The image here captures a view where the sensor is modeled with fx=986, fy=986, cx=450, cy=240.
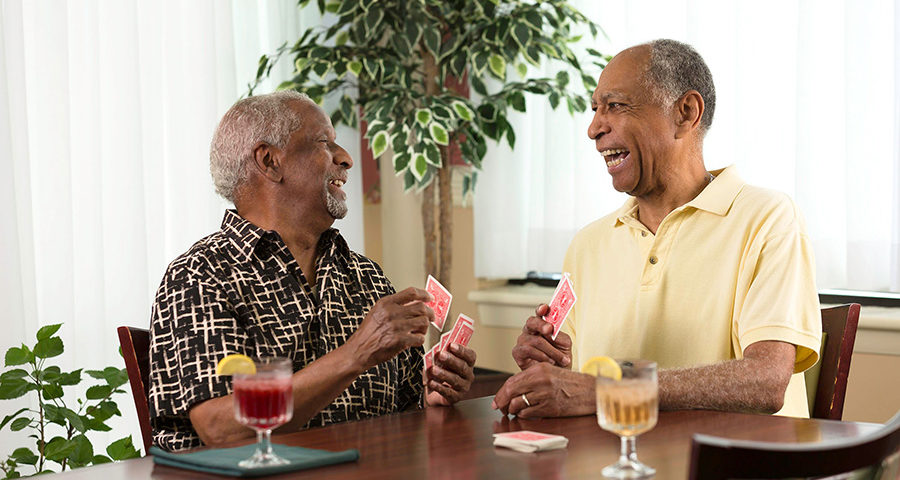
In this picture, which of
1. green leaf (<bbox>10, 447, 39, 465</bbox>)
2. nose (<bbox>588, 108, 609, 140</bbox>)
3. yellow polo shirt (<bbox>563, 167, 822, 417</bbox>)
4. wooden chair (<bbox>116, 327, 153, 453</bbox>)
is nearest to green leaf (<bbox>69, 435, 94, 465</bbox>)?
green leaf (<bbox>10, 447, 39, 465</bbox>)

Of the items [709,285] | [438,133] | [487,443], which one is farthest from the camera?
[438,133]

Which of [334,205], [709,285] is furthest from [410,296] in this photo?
[709,285]

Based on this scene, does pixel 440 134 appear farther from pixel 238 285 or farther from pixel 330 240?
pixel 238 285

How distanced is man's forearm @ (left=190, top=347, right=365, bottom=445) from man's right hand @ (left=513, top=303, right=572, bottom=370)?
376 mm

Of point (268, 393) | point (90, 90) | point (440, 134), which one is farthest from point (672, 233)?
point (90, 90)

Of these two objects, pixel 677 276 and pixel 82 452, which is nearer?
pixel 677 276

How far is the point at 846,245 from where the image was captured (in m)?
2.95

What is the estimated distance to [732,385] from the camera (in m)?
1.82

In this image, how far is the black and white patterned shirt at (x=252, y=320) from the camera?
1883mm

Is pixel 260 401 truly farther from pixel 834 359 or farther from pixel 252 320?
pixel 834 359

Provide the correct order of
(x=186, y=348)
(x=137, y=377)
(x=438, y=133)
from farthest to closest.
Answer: (x=438, y=133), (x=137, y=377), (x=186, y=348)

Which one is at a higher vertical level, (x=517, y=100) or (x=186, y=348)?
(x=517, y=100)

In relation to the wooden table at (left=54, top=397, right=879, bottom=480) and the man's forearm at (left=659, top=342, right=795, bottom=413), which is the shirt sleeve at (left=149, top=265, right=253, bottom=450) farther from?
the man's forearm at (left=659, top=342, right=795, bottom=413)

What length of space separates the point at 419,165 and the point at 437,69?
0.45 metres
